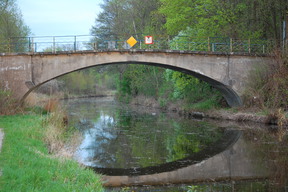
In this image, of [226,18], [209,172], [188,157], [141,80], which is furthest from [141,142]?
[141,80]

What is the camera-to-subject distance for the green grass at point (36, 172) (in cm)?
641

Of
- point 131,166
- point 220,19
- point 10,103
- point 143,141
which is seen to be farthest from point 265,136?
point 10,103

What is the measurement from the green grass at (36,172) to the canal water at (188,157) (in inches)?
58.9

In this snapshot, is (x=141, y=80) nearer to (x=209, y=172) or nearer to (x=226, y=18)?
(x=226, y=18)

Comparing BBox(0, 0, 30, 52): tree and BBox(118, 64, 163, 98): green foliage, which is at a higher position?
BBox(0, 0, 30, 52): tree

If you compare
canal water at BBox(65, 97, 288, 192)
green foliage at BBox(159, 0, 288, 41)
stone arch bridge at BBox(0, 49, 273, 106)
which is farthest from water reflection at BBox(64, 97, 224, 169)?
green foliage at BBox(159, 0, 288, 41)

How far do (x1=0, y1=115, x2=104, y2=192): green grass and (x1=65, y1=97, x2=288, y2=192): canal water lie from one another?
1.50 meters

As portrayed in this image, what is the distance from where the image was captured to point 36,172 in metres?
7.08

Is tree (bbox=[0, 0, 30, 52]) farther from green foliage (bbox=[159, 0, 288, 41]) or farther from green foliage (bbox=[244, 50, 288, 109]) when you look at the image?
green foliage (bbox=[244, 50, 288, 109])

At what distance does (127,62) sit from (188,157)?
11303 millimetres

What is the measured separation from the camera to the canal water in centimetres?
960

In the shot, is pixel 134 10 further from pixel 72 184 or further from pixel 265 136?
pixel 72 184

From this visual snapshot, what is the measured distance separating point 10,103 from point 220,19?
15.6 metres

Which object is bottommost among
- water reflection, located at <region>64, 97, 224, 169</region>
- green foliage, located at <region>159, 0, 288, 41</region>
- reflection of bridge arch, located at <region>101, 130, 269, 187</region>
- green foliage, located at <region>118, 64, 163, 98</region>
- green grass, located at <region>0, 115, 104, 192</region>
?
reflection of bridge arch, located at <region>101, 130, 269, 187</region>
